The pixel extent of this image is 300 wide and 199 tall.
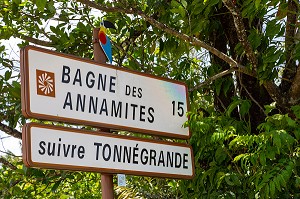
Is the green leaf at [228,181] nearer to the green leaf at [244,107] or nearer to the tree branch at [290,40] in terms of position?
the green leaf at [244,107]

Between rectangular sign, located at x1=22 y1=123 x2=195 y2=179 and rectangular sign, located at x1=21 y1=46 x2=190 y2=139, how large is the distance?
64mm

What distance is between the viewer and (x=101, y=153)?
8.50 feet

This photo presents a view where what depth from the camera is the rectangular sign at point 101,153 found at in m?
2.40

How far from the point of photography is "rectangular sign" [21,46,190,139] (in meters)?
2.49

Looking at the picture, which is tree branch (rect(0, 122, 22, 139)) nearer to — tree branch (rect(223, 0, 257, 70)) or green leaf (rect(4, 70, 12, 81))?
green leaf (rect(4, 70, 12, 81))

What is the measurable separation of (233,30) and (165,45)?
1.67 feet

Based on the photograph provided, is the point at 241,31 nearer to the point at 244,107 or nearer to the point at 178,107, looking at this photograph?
the point at 244,107

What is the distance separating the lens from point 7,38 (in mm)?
4602

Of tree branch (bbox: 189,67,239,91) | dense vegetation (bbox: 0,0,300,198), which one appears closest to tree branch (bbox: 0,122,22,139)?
dense vegetation (bbox: 0,0,300,198)

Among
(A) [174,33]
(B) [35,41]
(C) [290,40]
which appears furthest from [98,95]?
(B) [35,41]

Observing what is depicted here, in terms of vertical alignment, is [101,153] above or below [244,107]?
below

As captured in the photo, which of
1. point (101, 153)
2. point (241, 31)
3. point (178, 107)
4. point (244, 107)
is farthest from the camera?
point (244, 107)

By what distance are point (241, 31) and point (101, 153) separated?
1.41 m

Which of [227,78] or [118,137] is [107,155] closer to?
[118,137]
